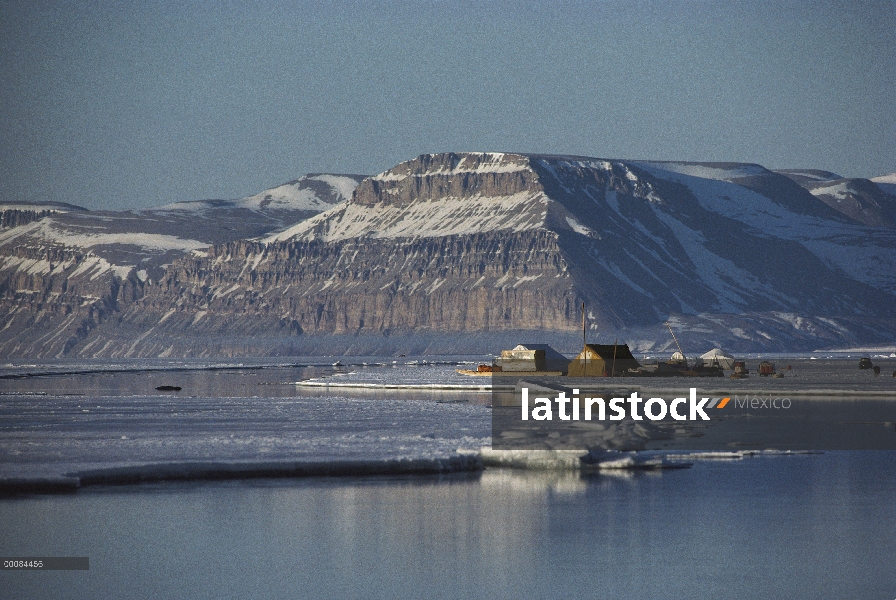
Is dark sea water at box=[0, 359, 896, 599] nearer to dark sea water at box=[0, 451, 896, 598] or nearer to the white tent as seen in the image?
dark sea water at box=[0, 451, 896, 598]

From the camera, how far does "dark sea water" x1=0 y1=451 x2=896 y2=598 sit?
1252 inches

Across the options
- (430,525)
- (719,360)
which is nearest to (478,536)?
(430,525)

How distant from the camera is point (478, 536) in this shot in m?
36.5

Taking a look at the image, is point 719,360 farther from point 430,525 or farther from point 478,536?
point 478,536

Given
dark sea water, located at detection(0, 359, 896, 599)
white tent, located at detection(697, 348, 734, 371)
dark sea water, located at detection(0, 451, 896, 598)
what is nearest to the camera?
dark sea water, located at detection(0, 451, 896, 598)

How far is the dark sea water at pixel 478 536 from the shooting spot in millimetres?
31812

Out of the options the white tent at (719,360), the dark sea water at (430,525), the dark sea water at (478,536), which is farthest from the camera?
the white tent at (719,360)

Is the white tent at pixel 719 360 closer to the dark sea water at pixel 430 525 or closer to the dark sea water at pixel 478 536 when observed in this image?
the dark sea water at pixel 430 525

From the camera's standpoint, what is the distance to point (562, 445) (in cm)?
5122

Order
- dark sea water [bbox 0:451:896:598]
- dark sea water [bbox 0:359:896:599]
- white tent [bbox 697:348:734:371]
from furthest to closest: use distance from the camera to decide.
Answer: white tent [bbox 697:348:734:371]
dark sea water [bbox 0:359:896:599]
dark sea water [bbox 0:451:896:598]

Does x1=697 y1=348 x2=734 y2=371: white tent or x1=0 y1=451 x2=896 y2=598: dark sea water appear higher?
x1=697 y1=348 x2=734 y2=371: white tent

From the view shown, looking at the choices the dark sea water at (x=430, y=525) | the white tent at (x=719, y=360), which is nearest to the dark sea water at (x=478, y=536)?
the dark sea water at (x=430, y=525)

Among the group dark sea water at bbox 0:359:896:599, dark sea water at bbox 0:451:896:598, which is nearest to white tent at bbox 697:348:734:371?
dark sea water at bbox 0:359:896:599

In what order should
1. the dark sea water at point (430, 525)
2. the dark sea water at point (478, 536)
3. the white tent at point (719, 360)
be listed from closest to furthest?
the dark sea water at point (478, 536) → the dark sea water at point (430, 525) → the white tent at point (719, 360)
